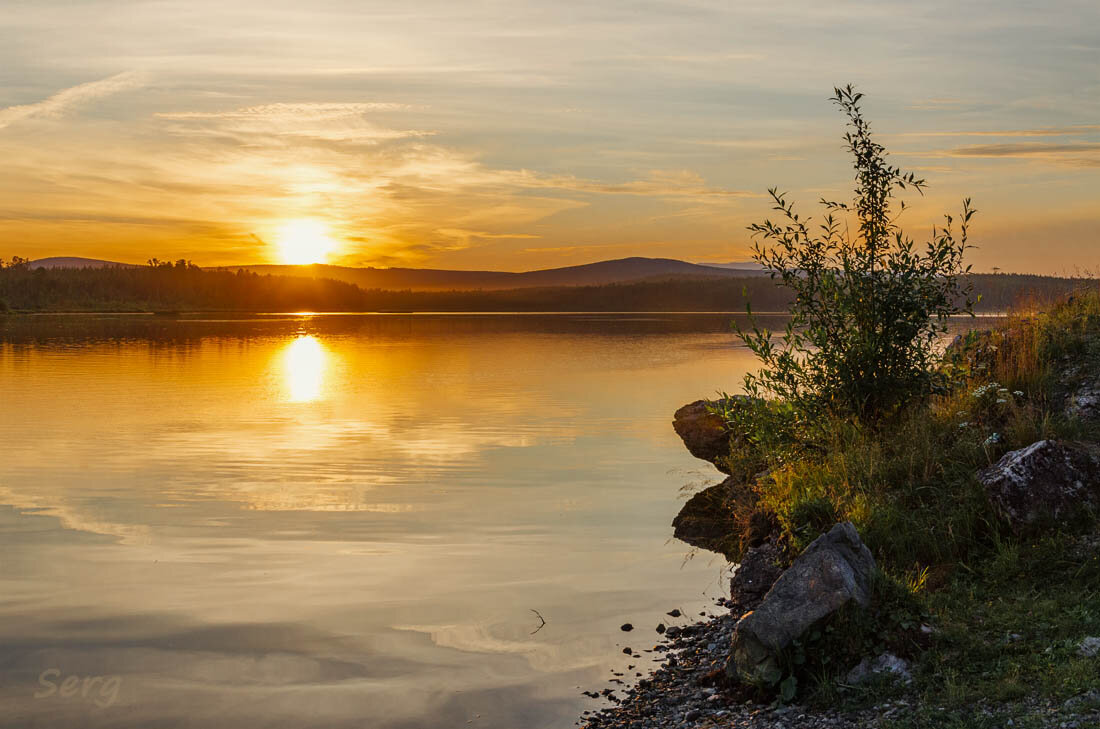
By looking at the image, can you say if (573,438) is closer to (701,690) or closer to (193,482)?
(193,482)

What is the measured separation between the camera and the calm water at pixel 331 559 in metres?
7.96

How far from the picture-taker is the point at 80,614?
9609 mm

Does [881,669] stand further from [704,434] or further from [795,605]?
[704,434]

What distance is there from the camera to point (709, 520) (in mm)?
13727

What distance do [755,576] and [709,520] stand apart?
3.58m

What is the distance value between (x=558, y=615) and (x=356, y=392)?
2172cm

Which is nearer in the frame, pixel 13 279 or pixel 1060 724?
pixel 1060 724

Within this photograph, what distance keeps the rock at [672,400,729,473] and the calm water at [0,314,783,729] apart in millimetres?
468

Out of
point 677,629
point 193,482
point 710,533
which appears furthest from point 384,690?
point 193,482

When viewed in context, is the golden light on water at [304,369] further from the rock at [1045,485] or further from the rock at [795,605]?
the rock at [795,605]

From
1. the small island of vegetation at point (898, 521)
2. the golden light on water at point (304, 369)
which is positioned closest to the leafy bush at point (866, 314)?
the small island of vegetation at point (898, 521)

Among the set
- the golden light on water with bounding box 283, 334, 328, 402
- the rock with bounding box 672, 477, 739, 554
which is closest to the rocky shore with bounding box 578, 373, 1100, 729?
the rock with bounding box 672, 477, 739, 554

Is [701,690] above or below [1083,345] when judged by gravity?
below

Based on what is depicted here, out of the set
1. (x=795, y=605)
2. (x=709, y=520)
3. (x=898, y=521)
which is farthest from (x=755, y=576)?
(x=709, y=520)
